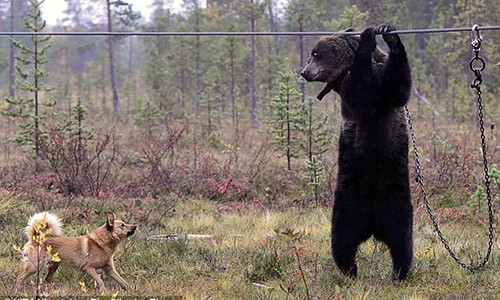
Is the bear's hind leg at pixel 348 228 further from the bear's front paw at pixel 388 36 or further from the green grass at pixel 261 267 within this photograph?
the bear's front paw at pixel 388 36

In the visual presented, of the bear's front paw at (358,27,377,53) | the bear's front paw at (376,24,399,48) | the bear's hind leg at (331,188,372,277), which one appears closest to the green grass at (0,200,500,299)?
the bear's hind leg at (331,188,372,277)

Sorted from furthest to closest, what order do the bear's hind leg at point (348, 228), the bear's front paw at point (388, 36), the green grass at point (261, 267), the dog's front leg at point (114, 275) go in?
the dog's front leg at point (114, 275) → the bear's hind leg at point (348, 228) → the green grass at point (261, 267) → the bear's front paw at point (388, 36)

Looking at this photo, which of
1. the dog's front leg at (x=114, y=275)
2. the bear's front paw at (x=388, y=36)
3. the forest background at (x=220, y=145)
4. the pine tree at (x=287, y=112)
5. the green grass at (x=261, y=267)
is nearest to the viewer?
the bear's front paw at (x=388, y=36)

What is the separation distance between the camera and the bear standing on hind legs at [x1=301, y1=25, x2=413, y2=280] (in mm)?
5020

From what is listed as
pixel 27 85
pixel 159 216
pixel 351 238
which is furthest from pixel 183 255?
pixel 27 85

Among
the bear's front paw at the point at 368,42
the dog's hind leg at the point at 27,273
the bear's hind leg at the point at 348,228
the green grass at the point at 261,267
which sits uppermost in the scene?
the bear's front paw at the point at 368,42

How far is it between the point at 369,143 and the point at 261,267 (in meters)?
1.71

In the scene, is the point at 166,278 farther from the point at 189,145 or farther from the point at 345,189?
the point at 189,145

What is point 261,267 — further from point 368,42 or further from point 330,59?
point 368,42

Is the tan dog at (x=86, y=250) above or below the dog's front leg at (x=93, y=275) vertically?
above

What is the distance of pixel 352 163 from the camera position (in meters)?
5.40

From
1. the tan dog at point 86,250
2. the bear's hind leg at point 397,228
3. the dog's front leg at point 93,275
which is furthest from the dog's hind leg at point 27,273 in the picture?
the bear's hind leg at point 397,228

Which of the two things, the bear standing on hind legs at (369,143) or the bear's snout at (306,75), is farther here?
the bear's snout at (306,75)

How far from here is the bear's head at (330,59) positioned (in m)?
5.45
